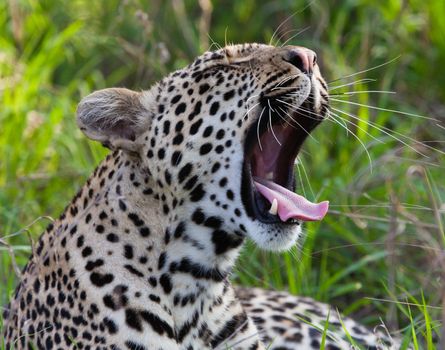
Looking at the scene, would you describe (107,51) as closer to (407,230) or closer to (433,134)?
(433,134)

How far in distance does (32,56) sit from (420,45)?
2.95 metres

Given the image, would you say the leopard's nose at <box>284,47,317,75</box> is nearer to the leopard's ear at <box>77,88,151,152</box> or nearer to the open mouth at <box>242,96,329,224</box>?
the open mouth at <box>242,96,329,224</box>

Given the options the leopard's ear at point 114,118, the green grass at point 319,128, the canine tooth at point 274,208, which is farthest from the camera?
the green grass at point 319,128

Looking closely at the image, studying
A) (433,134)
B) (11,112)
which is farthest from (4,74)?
(433,134)

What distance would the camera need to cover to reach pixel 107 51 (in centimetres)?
1006

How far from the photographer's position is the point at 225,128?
4.84 m

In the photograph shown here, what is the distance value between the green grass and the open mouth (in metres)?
0.36

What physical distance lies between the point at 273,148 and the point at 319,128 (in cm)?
299

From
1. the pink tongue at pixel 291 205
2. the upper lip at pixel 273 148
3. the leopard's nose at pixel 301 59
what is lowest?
the pink tongue at pixel 291 205

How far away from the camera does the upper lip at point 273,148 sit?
4816 millimetres

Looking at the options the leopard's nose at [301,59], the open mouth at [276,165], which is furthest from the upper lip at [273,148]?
the leopard's nose at [301,59]

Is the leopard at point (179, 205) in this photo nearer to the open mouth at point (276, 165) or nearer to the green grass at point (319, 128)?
the open mouth at point (276, 165)

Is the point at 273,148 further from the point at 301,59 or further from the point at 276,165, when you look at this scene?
the point at 301,59

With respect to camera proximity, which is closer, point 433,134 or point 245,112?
point 245,112
